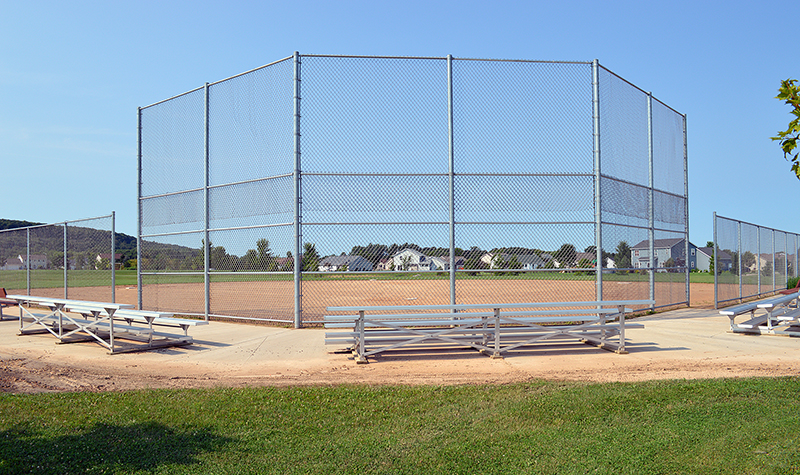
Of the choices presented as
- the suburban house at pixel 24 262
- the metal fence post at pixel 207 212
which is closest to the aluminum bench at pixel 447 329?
the metal fence post at pixel 207 212

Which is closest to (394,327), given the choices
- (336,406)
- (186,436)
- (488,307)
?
(488,307)

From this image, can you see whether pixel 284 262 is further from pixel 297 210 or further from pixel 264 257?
pixel 297 210

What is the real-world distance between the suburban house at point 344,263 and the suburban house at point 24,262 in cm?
1267

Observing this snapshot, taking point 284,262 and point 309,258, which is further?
point 284,262

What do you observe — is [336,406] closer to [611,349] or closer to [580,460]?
[580,460]

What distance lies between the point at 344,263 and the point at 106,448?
21.8 feet

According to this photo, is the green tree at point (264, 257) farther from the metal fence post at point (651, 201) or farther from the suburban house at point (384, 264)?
the metal fence post at point (651, 201)

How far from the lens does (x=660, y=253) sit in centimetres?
1480

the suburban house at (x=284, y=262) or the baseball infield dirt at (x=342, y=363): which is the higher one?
the suburban house at (x=284, y=262)

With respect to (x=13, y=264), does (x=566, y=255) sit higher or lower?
higher

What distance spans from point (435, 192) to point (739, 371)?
597cm

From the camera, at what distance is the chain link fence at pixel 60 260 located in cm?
1561

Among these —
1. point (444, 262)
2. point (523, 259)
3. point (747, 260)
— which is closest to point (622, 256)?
point (523, 259)

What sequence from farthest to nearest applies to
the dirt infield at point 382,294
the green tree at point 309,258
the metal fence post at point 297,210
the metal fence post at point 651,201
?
the metal fence post at point 651,201 < the dirt infield at point 382,294 < the green tree at point 309,258 < the metal fence post at point 297,210
